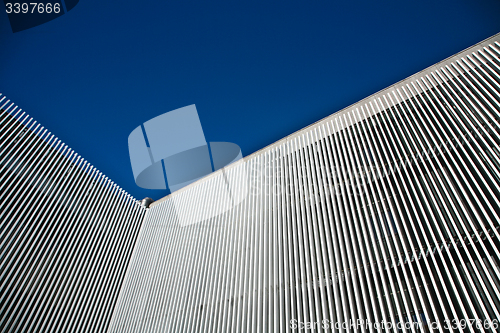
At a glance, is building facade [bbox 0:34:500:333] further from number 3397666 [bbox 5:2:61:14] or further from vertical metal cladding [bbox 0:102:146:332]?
number 3397666 [bbox 5:2:61:14]

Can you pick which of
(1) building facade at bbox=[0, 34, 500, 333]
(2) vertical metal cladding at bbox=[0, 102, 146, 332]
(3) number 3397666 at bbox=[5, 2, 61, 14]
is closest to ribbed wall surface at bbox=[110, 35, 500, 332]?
(1) building facade at bbox=[0, 34, 500, 333]

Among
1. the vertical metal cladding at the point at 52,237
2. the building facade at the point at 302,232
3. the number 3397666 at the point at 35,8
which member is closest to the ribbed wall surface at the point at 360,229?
the building facade at the point at 302,232

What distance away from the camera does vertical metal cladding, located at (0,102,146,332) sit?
284 inches

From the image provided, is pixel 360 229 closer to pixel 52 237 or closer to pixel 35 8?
pixel 52 237

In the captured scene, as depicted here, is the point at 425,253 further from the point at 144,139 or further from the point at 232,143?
the point at 144,139

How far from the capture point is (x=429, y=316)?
4.34 m

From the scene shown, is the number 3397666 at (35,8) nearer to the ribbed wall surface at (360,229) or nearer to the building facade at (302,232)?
the building facade at (302,232)

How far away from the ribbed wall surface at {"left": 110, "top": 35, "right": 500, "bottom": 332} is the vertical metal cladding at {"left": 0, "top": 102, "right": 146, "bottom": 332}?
1027mm

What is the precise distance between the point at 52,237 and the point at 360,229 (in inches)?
346

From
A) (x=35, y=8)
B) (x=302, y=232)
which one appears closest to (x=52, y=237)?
(x=35, y=8)

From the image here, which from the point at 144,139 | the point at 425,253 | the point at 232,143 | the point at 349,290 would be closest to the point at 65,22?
the point at 144,139

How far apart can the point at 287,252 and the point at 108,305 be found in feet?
21.0

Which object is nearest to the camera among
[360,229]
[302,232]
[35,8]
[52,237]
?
[360,229]

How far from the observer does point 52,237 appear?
8.45m
